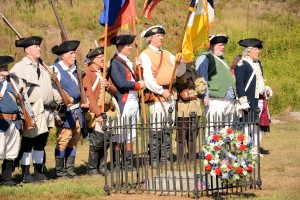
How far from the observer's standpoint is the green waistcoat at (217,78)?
14047 millimetres

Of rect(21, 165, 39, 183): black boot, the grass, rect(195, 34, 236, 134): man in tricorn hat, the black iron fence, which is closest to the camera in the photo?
the black iron fence

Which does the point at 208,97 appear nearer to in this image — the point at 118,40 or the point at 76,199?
the point at 118,40

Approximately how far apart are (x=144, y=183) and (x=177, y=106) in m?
3.15

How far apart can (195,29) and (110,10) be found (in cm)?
175

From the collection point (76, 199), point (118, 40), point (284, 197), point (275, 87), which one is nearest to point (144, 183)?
point (76, 199)

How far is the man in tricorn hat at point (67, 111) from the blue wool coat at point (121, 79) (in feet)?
1.89

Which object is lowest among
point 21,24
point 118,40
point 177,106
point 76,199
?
point 76,199

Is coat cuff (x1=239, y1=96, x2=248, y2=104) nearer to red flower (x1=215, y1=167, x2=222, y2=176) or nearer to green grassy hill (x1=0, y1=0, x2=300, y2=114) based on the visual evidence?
red flower (x1=215, y1=167, x2=222, y2=176)

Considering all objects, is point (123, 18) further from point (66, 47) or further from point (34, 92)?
point (34, 92)

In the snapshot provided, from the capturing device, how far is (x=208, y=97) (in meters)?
14.0

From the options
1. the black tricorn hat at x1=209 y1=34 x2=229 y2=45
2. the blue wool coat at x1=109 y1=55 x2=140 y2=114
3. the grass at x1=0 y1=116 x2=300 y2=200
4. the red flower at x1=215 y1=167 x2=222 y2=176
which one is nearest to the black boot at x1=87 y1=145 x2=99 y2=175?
the grass at x1=0 y1=116 x2=300 y2=200

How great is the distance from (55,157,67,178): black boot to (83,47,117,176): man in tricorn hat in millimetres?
482

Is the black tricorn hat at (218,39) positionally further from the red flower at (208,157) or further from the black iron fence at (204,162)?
the red flower at (208,157)

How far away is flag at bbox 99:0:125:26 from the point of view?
43.5 feet
